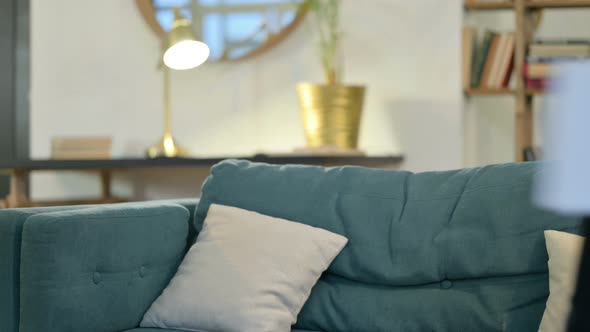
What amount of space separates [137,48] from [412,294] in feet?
8.44

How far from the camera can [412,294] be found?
1.97m

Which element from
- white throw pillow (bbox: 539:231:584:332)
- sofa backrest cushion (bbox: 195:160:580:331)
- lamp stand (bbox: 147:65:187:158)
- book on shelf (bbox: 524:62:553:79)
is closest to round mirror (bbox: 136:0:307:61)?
lamp stand (bbox: 147:65:187:158)

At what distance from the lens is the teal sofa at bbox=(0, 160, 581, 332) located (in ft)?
6.11

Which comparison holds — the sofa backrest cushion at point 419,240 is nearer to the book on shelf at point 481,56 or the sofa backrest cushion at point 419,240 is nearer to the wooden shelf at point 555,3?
the book on shelf at point 481,56

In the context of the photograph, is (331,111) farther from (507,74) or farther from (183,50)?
(507,74)

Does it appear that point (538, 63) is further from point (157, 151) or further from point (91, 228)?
point (91, 228)

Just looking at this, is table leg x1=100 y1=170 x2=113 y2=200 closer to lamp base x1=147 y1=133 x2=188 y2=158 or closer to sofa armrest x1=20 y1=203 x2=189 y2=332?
lamp base x1=147 y1=133 x2=188 y2=158

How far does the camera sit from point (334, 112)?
3.66m

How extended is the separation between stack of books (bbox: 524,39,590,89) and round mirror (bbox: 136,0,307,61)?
43.2 inches

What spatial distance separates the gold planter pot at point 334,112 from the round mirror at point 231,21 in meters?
0.47

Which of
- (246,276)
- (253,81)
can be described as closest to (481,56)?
(253,81)

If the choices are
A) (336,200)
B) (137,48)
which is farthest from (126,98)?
(336,200)

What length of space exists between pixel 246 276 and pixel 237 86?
2.23m

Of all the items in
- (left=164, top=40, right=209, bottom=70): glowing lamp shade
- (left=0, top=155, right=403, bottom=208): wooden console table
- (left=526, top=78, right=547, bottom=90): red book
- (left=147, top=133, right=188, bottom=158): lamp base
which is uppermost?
(left=164, top=40, right=209, bottom=70): glowing lamp shade
